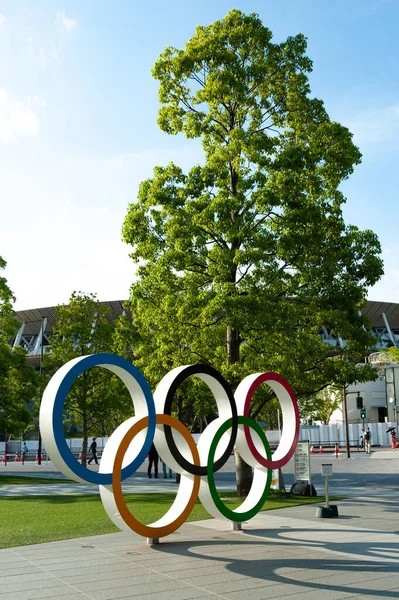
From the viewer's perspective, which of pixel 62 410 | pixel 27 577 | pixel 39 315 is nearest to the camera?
pixel 27 577

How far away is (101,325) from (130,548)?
22866 millimetres

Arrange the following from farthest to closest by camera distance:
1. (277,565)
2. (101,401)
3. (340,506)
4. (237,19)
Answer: (101,401) → (237,19) → (340,506) → (277,565)

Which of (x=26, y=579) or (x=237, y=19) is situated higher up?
(x=237, y=19)

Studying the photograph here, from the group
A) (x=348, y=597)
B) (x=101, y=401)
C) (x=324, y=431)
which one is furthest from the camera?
(x=324, y=431)

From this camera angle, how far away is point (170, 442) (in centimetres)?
1141

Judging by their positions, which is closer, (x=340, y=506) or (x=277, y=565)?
(x=277, y=565)

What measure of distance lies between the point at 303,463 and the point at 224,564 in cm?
1002

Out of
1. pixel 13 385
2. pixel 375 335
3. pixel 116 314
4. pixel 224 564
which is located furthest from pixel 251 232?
pixel 116 314

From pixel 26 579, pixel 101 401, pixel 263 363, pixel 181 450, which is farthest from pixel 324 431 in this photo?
pixel 26 579

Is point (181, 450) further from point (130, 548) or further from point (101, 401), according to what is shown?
point (101, 401)

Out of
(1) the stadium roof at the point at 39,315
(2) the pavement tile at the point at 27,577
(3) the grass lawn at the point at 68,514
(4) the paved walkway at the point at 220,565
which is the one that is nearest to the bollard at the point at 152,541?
(4) the paved walkway at the point at 220,565

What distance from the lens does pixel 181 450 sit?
12000 millimetres

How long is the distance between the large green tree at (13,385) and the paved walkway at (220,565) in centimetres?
1572

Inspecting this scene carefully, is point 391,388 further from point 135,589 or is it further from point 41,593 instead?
point 41,593
